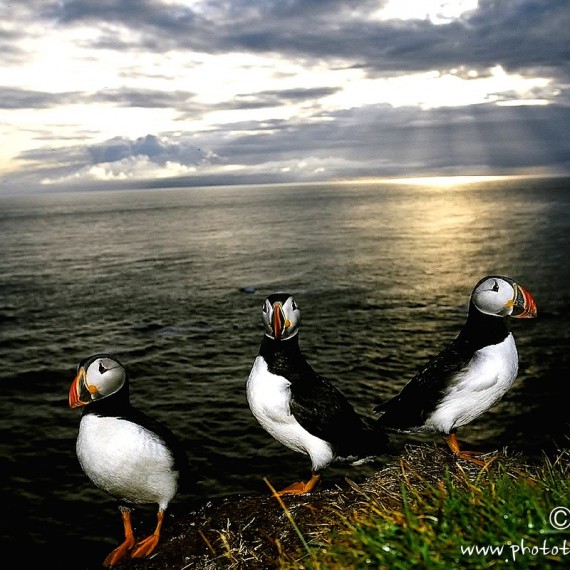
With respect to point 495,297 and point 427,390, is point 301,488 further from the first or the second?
point 495,297

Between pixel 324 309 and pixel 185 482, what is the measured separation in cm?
3325

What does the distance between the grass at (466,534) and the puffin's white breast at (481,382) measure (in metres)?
2.71

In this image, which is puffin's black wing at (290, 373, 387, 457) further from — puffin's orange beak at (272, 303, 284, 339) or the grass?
the grass

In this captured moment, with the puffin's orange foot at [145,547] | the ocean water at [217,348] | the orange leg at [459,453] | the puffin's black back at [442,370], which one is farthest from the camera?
the ocean water at [217,348]

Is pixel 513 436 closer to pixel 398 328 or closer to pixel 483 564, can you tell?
pixel 398 328

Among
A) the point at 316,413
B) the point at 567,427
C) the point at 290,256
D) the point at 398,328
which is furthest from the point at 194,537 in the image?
the point at 290,256

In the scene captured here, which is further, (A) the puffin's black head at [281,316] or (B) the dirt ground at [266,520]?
(A) the puffin's black head at [281,316]

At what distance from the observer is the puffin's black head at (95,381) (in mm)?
6820

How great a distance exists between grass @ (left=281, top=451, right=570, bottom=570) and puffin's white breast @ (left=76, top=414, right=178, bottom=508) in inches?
104

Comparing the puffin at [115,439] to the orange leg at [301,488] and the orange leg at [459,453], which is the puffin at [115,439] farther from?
the orange leg at [459,453]

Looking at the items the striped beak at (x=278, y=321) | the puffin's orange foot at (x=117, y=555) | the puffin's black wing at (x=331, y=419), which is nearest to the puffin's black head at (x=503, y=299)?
the puffin's black wing at (x=331, y=419)

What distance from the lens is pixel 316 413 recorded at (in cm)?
750

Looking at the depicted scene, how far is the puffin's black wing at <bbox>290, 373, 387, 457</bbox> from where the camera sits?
7.44 metres

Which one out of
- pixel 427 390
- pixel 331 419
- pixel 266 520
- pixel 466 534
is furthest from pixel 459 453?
pixel 466 534
